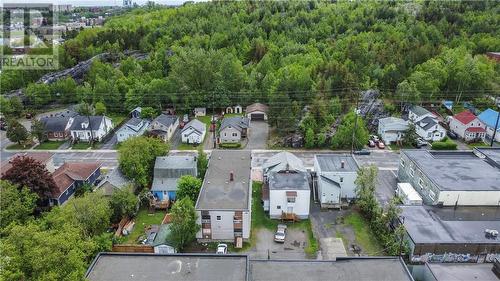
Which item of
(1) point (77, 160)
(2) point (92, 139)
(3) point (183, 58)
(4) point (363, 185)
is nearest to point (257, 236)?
(4) point (363, 185)

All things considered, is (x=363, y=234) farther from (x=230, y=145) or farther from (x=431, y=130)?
(x=431, y=130)

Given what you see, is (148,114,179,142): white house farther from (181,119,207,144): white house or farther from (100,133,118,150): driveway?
(100,133,118,150): driveway

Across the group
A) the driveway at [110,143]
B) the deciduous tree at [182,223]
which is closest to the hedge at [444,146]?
the deciduous tree at [182,223]

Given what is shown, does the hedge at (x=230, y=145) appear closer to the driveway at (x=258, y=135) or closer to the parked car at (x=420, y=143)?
the driveway at (x=258, y=135)

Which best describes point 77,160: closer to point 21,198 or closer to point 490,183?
point 21,198

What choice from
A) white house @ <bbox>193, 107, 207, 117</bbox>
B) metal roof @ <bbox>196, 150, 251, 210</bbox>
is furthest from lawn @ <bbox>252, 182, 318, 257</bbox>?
white house @ <bbox>193, 107, 207, 117</bbox>
